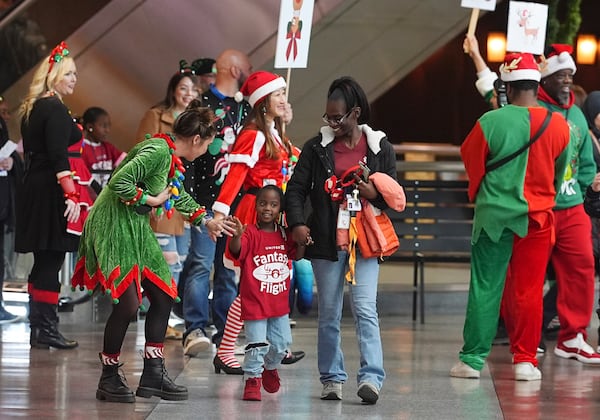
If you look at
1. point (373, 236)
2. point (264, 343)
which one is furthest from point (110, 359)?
point (373, 236)

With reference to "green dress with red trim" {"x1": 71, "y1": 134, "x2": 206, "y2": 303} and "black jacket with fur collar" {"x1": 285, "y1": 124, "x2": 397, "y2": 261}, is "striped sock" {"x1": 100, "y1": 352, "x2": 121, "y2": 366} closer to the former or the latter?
"green dress with red trim" {"x1": 71, "y1": 134, "x2": 206, "y2": 303}

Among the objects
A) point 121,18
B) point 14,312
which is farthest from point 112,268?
point 121,18

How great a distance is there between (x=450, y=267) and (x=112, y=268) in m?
7.98

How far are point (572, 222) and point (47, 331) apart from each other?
355 centimetres

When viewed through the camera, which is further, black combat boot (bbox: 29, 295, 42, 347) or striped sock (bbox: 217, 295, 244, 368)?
black combat boot (bbox: 29, 295, 42, 347)

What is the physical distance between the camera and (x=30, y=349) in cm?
918

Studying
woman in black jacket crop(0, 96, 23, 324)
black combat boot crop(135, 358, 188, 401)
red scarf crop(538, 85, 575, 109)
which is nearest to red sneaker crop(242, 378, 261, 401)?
black combat boot crop(135, 358, 188, 401)

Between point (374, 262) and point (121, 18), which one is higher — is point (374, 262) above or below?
below

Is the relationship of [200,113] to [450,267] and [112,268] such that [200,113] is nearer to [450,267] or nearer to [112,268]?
[112,268]

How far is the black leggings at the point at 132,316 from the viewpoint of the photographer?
22.8 feet

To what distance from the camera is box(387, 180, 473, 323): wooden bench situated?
11688 mm

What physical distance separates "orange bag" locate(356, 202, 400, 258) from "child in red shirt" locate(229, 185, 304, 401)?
328 millimetres

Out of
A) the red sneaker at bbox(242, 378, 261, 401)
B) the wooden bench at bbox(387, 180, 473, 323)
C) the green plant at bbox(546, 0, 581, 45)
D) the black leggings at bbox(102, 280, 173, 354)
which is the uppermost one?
the green plant at bbox(546, 0, 581, 45)

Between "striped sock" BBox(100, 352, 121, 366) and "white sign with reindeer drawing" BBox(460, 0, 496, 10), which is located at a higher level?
"white sign with reindeer drawing" BBox(460, 0, 496, 10)
